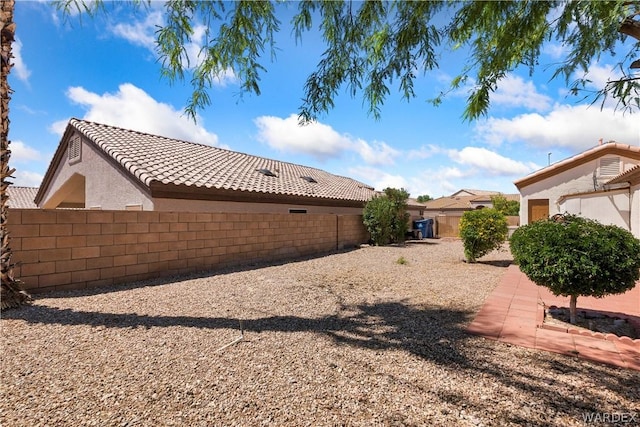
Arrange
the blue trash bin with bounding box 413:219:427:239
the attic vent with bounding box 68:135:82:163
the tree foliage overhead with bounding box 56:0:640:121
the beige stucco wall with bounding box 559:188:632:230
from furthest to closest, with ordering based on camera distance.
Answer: the blue trash bin with bounding box 413:219:427:239
the attic vent with bounding box 68:135:82:163
the beige stucco wall with bounding box 559:188:632:230
the tree foliage overhead with bounding box 56:0:640:121

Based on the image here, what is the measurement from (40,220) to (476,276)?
10872 mm

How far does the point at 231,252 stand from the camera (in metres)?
10.3

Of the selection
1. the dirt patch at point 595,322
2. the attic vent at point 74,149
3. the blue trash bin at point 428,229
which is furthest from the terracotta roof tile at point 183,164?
the dirt patch at point 595,322

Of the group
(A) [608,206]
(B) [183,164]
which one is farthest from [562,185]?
(B) [183,164]

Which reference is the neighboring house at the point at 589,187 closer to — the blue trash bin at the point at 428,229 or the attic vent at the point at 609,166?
the attic vent at the point at 609,166

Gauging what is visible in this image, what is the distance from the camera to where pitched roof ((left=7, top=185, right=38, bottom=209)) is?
2535cm

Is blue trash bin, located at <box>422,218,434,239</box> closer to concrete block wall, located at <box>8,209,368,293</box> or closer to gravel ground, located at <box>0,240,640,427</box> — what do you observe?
concrete block wall, located at <box>8,209,368,293</box>

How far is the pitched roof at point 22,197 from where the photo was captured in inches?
998

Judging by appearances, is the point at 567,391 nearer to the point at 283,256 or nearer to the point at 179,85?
the point at 179,85

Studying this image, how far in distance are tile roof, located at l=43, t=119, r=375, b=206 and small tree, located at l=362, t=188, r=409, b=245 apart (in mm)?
2105

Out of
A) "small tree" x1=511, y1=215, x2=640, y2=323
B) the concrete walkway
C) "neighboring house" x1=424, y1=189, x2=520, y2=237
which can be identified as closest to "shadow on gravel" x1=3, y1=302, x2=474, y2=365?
the concrete walkway

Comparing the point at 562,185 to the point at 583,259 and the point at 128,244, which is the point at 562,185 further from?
the point at 128,244

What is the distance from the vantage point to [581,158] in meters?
16.4

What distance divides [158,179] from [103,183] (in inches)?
169
